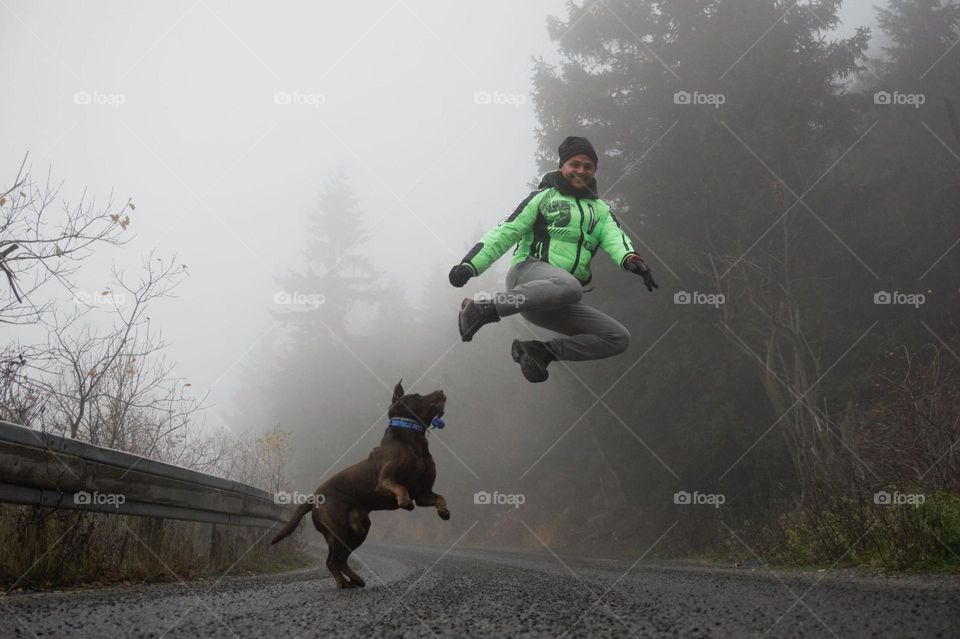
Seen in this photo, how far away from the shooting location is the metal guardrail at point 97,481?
3473 millimetres

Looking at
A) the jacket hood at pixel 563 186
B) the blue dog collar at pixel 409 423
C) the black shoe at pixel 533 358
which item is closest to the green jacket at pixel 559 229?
the jacket hood at pixel 563 186

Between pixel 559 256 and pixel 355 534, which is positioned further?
pixel 559 256

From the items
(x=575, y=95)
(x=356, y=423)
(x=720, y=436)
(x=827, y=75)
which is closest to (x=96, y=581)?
(x=720, y=436)

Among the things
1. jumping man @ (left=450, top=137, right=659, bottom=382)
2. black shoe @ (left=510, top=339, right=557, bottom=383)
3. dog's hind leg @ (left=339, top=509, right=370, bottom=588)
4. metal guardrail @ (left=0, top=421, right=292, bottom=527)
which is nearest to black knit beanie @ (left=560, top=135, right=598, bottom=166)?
jumping man @ (left=450, top=137, right=659, bottom=382)

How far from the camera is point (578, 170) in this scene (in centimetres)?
512

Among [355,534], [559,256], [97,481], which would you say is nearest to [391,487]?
[355,534]

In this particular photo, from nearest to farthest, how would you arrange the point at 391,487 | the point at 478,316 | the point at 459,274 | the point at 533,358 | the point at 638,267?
the point at 391,487
the point at 459,274
the point at 638,267
the point at 478,316
the point at 533,358

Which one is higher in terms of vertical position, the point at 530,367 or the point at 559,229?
the point at 559,229

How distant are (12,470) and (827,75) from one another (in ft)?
63.2

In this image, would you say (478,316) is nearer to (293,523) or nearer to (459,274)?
(459,274)

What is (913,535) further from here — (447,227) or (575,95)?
(447,227)

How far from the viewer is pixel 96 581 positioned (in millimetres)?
4727

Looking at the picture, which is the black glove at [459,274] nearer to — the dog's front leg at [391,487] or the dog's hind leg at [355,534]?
the dog's front leg at [391,487]

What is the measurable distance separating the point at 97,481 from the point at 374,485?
6.02 ft
